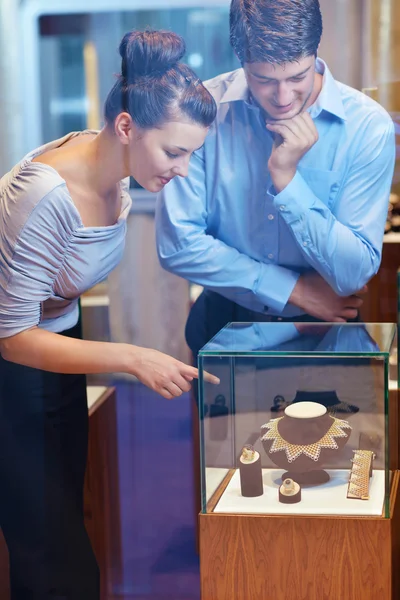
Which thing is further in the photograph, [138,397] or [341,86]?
[138,397]

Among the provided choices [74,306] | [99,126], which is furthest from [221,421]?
[99,126]

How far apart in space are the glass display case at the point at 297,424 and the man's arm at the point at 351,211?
0.69 ft

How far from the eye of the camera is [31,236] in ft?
6.81

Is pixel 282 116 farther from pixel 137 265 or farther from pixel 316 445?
pixel 316 445

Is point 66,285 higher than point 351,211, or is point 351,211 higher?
point 351,211

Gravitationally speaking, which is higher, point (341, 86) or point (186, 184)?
point (341, 86)

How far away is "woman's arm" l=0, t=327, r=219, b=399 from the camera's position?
7.25ft

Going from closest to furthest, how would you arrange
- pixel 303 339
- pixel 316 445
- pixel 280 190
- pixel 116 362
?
pixel 316 445, pixel 303 339, pixel 280 190, pixel 116 362

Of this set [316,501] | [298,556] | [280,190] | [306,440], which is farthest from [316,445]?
[280,190]

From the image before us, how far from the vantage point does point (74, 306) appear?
2.24 m

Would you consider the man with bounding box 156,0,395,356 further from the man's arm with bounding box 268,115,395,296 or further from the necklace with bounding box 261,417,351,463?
the necklace with bounding box 261,417,351,463

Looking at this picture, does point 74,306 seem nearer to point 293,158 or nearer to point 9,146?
point 9,146

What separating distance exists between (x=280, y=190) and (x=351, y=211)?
0.19 metres

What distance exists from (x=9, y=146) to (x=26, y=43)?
281mm
